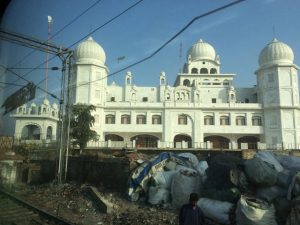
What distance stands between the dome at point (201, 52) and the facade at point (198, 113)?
8599 millimetres

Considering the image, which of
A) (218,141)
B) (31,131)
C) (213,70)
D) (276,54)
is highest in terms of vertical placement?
(213,70)

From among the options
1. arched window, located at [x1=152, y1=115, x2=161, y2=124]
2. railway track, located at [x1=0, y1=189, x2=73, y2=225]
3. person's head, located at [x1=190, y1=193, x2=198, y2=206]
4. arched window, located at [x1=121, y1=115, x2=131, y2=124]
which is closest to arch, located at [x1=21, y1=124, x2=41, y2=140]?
arched window, located at [x1=121, y1=115, x2=131, y2=124]

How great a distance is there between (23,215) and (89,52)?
32.6 m

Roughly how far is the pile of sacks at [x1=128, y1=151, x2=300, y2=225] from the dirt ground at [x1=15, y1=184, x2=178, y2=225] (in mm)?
516

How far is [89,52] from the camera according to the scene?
41.2 meters

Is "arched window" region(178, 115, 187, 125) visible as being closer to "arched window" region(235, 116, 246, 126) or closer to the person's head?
"arched window" region(235, 116, 246, 126)

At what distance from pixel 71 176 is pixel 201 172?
320 inches

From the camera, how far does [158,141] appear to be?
37.5 metres

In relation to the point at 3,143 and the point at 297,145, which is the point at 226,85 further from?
the point at 3,143

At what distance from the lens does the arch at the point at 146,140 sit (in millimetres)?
39287

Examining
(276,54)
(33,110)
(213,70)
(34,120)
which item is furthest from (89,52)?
(276,54)

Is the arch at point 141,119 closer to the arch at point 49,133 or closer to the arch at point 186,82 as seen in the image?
the arch at point 49,133

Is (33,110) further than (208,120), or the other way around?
(208,120)

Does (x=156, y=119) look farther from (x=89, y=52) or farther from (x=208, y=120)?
(x=89, y=52)
